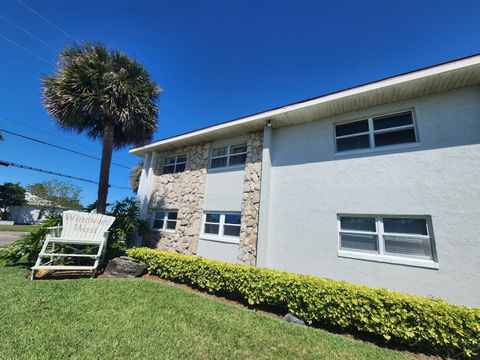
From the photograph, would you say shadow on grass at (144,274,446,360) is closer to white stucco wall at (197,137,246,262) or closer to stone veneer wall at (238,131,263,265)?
stone veneer wall at (238,131,263,265)

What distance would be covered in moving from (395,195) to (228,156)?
242 inches

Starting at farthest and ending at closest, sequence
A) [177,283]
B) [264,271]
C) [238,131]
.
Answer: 1. [238,131]
2. [177,283]
3. [264,271]

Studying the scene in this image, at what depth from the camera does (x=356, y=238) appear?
6.07 metres

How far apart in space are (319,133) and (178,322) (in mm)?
6708

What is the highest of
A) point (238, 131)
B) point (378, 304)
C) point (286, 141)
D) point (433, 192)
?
point (238, 131)

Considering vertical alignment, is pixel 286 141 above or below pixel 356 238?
above

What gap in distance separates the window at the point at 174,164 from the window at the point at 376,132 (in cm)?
737

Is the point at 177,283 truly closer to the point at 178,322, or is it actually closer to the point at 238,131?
the point at 178,322

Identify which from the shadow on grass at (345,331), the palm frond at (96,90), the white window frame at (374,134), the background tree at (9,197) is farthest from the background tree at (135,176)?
the background tree at (9,197)

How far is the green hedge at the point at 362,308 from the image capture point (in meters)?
3.77

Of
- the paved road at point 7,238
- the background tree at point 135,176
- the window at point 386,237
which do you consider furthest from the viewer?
the background tree at point 135,176

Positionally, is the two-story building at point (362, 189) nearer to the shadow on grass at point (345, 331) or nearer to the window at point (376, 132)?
the window at point (376, 132)

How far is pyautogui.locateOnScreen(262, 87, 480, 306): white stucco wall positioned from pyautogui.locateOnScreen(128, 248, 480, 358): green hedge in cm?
107

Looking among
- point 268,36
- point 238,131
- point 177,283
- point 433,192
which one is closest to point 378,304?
point 433,192
